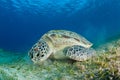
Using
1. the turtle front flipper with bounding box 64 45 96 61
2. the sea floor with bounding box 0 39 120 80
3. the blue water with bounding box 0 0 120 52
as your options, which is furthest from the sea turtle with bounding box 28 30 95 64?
the blue water with bounding box 0 0 120 52

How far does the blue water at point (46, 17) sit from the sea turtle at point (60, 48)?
18.2 meters

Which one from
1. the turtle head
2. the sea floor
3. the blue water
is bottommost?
the sea floor

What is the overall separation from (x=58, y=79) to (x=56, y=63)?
1.73 m

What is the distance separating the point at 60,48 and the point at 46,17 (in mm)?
39564

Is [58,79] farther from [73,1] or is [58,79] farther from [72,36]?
[73,1]

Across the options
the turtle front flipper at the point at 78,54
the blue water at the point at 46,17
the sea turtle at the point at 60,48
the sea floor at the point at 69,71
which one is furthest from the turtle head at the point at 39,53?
the blue water at the point at 46,17

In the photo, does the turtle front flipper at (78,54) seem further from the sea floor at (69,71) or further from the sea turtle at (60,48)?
the sea floor at (69,71)

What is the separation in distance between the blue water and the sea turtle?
59.7ft

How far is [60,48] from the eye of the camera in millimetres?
7543

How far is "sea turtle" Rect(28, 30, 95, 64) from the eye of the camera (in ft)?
22.1

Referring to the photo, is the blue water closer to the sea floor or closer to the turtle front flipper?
the turtle front flipper

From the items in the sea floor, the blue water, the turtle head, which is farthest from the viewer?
the blue water

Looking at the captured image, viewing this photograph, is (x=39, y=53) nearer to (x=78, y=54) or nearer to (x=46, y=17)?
(x=78, y=54)

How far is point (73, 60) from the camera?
698 centimetres
